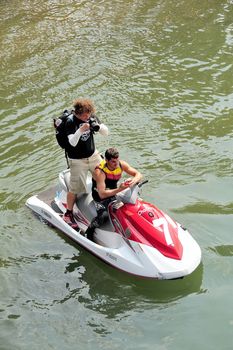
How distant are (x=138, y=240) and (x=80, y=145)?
65.7 inches

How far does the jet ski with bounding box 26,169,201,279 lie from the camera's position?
665cm

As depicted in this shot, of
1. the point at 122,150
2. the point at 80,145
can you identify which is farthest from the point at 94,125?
the point at 122,150

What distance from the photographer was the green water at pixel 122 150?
6551 mm

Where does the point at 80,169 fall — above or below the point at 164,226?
above

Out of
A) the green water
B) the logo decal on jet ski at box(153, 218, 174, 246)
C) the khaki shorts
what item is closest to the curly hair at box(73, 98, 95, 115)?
the khaki shorts

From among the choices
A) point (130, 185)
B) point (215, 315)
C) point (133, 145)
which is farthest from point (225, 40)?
point (215, 315)

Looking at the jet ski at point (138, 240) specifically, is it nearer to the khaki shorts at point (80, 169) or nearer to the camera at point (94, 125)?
the khaki shorts at point (80, 169)

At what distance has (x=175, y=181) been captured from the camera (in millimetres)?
9297

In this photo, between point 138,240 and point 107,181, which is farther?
point 107,181

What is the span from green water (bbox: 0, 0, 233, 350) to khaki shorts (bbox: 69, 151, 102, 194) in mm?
930

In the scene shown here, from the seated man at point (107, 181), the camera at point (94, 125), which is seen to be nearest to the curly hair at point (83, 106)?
the camera at point (94, 125)

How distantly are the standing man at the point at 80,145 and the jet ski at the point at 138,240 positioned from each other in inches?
10.4

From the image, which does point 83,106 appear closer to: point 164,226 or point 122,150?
point 164,226

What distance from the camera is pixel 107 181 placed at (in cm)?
728
